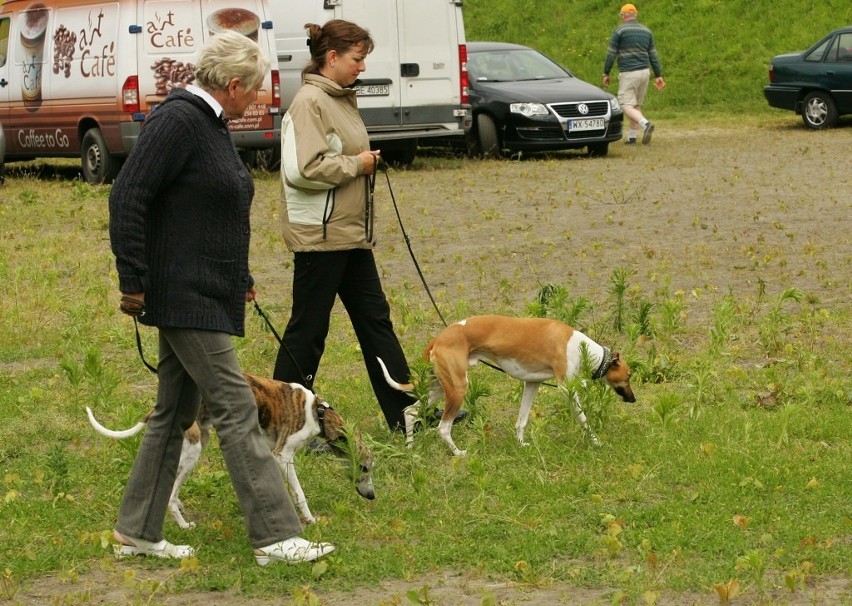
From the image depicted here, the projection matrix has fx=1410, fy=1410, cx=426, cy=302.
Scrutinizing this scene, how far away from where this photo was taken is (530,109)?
1895 centimetres

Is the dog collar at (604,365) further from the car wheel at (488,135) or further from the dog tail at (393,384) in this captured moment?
the car wheel at (488,135)

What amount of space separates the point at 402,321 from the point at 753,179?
8.61 meters

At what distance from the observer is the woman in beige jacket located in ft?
20.2

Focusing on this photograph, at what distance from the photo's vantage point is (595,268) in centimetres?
1118

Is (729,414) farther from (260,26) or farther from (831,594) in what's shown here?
(260,26)

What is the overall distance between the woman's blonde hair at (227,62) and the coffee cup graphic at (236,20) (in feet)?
39.6

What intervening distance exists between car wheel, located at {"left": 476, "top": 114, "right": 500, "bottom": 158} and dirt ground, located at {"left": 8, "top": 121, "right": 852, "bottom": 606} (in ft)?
1.05

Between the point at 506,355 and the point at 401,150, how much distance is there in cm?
1297

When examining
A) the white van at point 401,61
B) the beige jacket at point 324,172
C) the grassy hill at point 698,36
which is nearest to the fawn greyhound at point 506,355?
the beige jacket at point 324,172

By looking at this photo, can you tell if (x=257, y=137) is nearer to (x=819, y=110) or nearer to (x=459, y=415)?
(x=459, y=415)

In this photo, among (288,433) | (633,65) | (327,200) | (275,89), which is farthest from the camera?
(633,65)

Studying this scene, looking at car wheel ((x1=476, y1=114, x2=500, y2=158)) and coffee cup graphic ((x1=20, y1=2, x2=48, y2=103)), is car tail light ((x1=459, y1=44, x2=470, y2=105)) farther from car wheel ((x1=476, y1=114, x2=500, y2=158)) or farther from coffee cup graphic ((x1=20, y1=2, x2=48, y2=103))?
coffee cup graphic ((x1=20, y1=2, x2=48, y2=103))

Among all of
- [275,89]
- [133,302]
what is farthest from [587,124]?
[133,302]

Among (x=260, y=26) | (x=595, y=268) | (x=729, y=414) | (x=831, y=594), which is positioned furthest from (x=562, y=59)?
(x=831, y=594)
